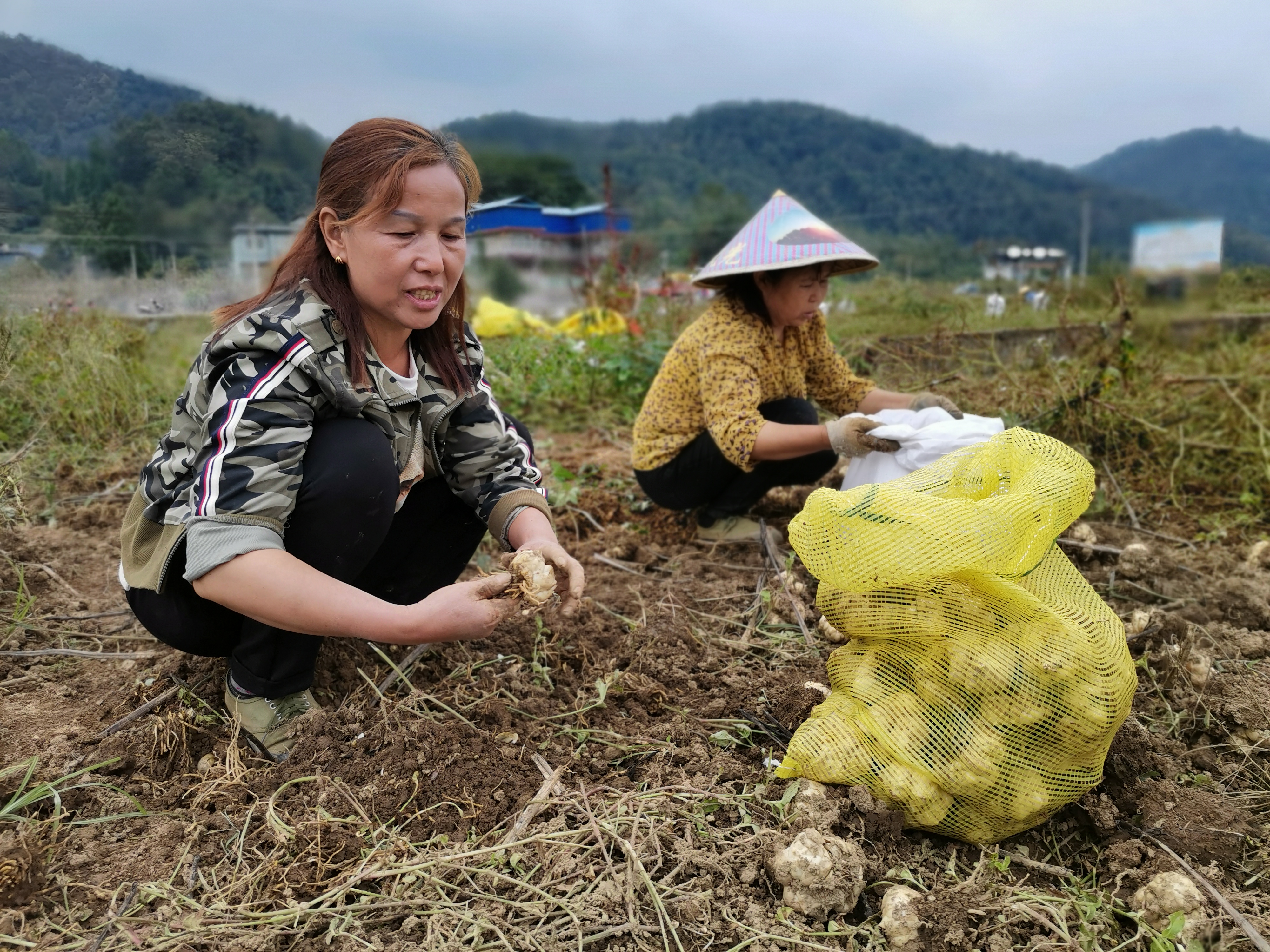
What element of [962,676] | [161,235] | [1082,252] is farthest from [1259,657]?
[1082,252]

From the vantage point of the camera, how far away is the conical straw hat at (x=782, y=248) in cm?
235

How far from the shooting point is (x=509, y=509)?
1.71 meters

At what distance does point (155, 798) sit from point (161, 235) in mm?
2130

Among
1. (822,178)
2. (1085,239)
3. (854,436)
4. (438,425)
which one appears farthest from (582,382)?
(822,178)

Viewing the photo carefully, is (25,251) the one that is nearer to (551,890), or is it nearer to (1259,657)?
(551,890)

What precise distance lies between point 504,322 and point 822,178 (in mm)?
21297

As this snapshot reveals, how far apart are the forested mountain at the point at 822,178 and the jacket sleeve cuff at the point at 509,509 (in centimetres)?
87

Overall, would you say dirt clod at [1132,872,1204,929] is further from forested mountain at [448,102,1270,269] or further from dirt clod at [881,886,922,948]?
forested mountain at [448,102,1270,269]

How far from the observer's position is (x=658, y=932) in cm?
119

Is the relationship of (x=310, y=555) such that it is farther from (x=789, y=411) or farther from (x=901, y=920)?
(x=789, y=411)

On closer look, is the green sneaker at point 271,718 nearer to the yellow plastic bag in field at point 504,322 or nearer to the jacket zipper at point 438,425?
the jacket zipper at point 438,425

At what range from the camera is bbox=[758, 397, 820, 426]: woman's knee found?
8.59ft

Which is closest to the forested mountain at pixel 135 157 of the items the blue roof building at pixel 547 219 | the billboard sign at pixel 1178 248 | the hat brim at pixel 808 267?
the blue roof building at pixel 547 219

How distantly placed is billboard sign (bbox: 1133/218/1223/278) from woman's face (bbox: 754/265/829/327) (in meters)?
2.53
